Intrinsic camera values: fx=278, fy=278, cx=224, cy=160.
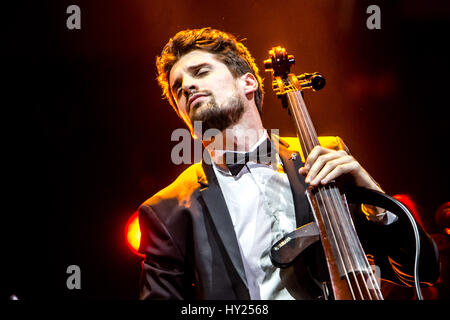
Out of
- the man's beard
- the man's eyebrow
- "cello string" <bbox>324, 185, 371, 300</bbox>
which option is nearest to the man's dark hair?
the man's eyebrow

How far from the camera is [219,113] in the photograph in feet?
6.08

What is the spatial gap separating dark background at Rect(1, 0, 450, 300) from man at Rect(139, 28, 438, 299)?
1007 mm

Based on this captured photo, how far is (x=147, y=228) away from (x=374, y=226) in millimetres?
1303

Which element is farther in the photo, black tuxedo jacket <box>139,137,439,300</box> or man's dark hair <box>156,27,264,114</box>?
man's dark hair <box>156,27,264,114</box>

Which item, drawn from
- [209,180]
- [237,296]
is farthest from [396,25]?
[237,296]

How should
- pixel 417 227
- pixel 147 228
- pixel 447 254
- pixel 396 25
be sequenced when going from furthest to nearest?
pixel 447 254 → pixel 396 25 → pixel 147 228 → pixel 417 227

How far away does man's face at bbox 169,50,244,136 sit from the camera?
6.03 ft

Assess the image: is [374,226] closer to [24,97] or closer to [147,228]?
[147,228]

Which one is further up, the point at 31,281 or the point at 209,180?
the point at 209,180

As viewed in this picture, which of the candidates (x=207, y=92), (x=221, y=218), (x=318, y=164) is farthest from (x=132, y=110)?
(x=318, y=164)

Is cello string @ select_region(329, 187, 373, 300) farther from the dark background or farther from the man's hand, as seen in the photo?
the dark background

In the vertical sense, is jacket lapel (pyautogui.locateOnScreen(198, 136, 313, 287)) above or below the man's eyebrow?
below

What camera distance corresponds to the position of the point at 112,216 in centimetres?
324

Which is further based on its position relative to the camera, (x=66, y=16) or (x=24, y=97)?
(x=24, y=97)
